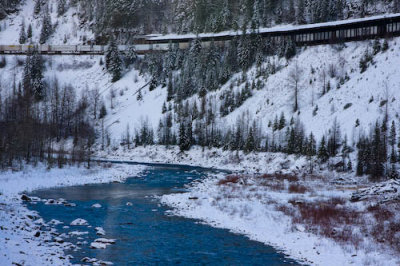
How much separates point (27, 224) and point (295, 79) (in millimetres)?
64941

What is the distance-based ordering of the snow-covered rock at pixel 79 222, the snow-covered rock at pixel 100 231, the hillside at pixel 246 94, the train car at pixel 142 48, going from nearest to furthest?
1. the snow-covered rock at pixel 100 231
2. the snow-covered rock at pixel 79 222
3. the hillside at pixel 246 94
4. the train car at pixel 142 48

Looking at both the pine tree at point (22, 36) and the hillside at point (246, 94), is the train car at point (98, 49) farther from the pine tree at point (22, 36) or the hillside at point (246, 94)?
the pine tree at point (22, 36)

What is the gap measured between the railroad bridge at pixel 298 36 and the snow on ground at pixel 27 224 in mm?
63945

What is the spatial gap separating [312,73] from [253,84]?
44.6 ft

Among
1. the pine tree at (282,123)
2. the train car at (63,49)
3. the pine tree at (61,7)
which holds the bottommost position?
the pine tree at (282,123)

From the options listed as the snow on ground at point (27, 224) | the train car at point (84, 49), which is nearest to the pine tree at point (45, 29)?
the train car at point (84, 49)

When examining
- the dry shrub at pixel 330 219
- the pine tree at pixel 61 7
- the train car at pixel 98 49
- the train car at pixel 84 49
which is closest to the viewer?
the dry shrub at pixel 330 219

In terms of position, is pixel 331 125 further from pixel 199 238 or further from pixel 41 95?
pixel 41 95

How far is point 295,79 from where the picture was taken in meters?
75.7

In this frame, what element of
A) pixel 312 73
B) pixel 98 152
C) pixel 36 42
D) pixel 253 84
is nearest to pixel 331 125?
pixel 312 73

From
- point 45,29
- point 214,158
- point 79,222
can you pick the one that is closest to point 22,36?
point 45,29

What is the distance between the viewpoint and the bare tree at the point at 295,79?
71700 mm

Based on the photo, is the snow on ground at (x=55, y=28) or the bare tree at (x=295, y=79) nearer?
the bare tree at (x=295, y=79)

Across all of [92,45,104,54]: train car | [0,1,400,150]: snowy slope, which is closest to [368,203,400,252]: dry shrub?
[0,1,400,150]: snowy slope
